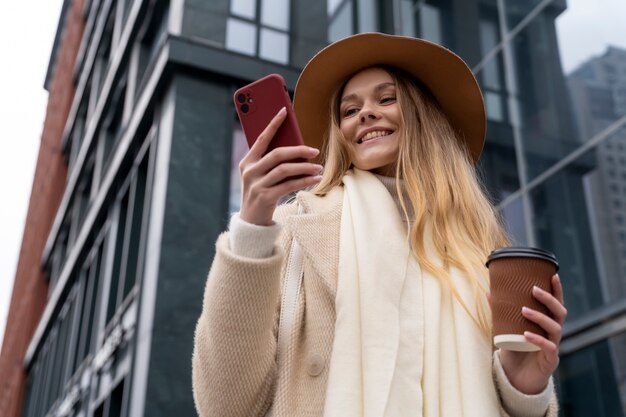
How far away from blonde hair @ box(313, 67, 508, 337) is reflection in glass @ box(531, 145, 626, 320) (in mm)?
4956

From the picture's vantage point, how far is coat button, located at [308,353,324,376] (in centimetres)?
197

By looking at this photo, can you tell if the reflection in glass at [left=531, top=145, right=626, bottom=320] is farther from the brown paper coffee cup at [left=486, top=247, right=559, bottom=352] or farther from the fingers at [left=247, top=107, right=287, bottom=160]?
the fingers at [left=247, top=107, right=287, bottom=160]

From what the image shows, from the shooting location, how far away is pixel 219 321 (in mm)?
1918

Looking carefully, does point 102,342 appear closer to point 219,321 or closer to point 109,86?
point 109,86

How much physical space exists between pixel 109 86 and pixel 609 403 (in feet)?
45.6

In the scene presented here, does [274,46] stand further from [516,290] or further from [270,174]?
[516,290]

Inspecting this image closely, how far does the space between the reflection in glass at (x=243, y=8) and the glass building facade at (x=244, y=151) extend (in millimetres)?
35

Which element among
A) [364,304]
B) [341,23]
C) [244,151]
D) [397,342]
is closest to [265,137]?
[364,304]

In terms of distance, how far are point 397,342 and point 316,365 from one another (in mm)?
218

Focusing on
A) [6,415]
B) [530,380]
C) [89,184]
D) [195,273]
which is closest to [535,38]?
[195,273]

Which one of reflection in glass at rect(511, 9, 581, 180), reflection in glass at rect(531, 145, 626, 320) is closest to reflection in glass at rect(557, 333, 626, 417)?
reflection in glass at rect(531, 145, 626, 320)

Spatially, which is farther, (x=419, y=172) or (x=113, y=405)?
(x=113, y=405)

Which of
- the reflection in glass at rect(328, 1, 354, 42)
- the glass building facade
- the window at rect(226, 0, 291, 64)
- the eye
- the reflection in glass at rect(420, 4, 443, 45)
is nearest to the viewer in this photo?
the eye

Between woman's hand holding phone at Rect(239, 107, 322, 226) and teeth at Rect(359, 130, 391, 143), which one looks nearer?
woman's hand holding phone at Rect(239, 107, 322, 226)
